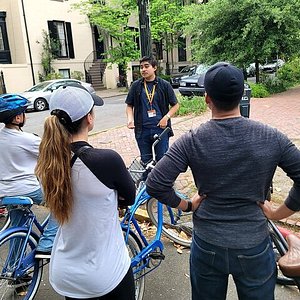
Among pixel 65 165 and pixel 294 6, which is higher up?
pixel 294 6

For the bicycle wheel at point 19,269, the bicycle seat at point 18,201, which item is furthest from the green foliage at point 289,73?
the bicycle wheel at point 19,269

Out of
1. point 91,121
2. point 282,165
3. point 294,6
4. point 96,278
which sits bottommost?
point 96,278

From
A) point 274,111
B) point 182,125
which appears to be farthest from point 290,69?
point 182,125

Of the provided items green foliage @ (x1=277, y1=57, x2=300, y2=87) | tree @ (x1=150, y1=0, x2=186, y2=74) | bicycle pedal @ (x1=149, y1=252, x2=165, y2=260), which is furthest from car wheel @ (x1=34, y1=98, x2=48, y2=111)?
bicycle pedal @ (x1=149, y1=252, x2=165, y2=260)

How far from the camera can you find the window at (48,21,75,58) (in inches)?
918

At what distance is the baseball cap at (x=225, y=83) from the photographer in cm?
157

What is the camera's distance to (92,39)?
26125 millimetres

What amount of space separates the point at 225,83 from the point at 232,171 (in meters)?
0.40

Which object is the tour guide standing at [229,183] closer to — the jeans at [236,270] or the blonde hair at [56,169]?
the jeans at [236,270]

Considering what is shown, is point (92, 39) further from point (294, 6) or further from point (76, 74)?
point (294, 6)

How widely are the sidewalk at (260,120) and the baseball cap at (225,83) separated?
127 inches

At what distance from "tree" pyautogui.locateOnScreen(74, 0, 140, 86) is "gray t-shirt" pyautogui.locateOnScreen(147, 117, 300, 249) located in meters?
21.4

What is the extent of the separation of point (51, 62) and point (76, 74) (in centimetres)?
206

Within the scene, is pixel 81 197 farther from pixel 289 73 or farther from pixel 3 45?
pixel 3 45
